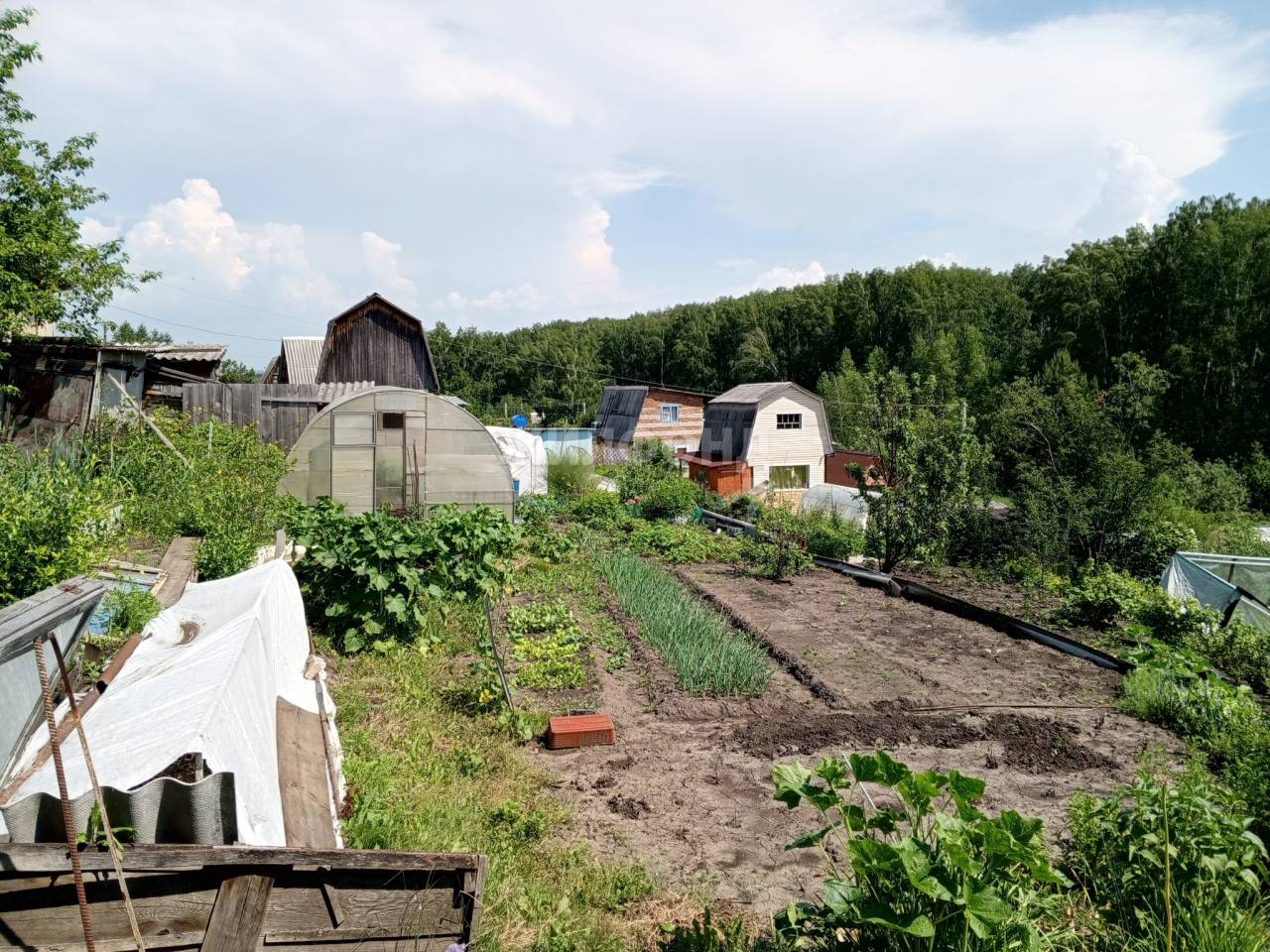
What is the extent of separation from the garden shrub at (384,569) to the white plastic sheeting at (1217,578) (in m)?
9.09

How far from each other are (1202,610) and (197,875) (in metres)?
10.6

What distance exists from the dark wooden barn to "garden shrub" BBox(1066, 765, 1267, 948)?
2274 centimetres

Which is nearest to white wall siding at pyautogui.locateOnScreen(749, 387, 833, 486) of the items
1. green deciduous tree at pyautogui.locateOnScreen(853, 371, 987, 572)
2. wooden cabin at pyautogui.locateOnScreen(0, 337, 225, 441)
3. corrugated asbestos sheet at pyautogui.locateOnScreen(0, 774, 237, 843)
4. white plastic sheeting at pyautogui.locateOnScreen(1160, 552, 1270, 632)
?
green deciduous tree at pyautogui.locateOnScreen(853, 371, 987, 572)

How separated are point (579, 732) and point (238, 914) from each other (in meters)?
3.74

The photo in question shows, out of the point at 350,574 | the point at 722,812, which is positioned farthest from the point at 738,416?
the point at 722,812

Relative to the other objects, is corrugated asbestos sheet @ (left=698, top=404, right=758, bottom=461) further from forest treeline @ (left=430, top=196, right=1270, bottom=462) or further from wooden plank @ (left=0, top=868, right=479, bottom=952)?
wooden plank @ (left=0, top=868, right=479, bottom=952)

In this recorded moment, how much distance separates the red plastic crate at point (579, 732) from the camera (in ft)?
20.1

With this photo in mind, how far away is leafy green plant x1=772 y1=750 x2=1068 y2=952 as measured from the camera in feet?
8.30

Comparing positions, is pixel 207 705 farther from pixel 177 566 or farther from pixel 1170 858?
pixel 177 566

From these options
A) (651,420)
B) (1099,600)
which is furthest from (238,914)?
(651,420)

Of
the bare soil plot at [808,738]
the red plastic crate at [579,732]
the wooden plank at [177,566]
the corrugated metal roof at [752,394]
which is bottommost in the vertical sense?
the bare soil plot at [808,738]

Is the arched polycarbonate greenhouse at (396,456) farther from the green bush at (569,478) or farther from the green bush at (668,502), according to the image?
the green bush at (569,478)

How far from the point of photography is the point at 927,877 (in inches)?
101

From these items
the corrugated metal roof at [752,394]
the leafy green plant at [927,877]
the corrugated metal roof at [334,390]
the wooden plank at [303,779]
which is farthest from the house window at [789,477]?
the leafy green plant at [927,877]
